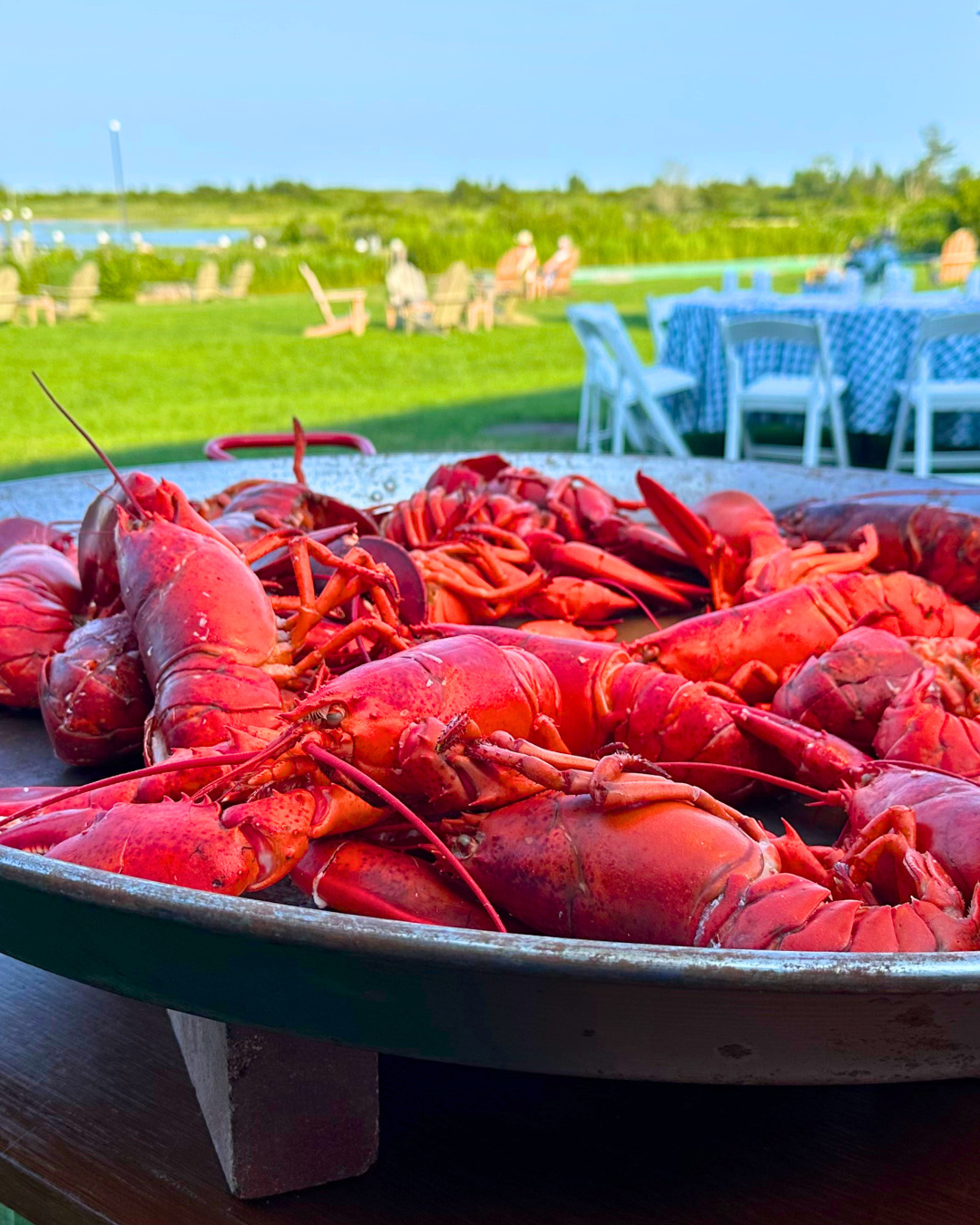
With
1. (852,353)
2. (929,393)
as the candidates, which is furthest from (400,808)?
(852,353)

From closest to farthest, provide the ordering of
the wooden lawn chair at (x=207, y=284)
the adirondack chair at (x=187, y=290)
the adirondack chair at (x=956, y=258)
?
the adirondack chair at (x=956, y=258), the wooden lawn chair at (x=207, y=284), the adirondack chair at (x=187, y=290)

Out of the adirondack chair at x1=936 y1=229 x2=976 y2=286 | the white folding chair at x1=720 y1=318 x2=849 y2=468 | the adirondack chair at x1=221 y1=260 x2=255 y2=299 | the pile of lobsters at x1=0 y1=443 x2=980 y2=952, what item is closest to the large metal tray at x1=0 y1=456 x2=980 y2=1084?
the pile of lobsters at x1=0 y1=443 x2=980 y2=952

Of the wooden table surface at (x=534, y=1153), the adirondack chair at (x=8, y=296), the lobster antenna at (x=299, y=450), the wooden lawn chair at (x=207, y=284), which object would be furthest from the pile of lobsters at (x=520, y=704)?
the wooden lawn chair at (x=207, y=284)

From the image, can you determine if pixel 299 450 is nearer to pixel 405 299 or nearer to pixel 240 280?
pixel 405 299

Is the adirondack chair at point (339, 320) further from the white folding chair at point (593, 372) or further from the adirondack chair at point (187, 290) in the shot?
the white folding chair at point (593, 372)

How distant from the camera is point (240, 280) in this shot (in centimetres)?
2464

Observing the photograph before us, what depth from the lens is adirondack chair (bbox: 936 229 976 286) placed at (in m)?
16.8

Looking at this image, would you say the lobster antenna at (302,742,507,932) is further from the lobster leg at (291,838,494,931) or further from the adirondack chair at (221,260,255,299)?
the adirondack chair at (221,260,255,299)

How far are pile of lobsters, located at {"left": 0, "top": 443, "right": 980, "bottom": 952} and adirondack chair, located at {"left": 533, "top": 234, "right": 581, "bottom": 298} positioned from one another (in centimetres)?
2260

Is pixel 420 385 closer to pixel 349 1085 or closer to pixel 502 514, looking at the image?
pixel 502 514

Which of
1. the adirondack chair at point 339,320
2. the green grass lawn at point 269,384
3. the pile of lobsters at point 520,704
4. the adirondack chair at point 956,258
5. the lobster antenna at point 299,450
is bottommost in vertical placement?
the green grass lawn at point 269,384

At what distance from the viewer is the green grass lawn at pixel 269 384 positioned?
34.3 ft

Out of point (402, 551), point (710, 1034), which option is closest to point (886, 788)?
point (710, 1034)

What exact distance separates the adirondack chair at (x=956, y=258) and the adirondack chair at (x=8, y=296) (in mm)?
15784
